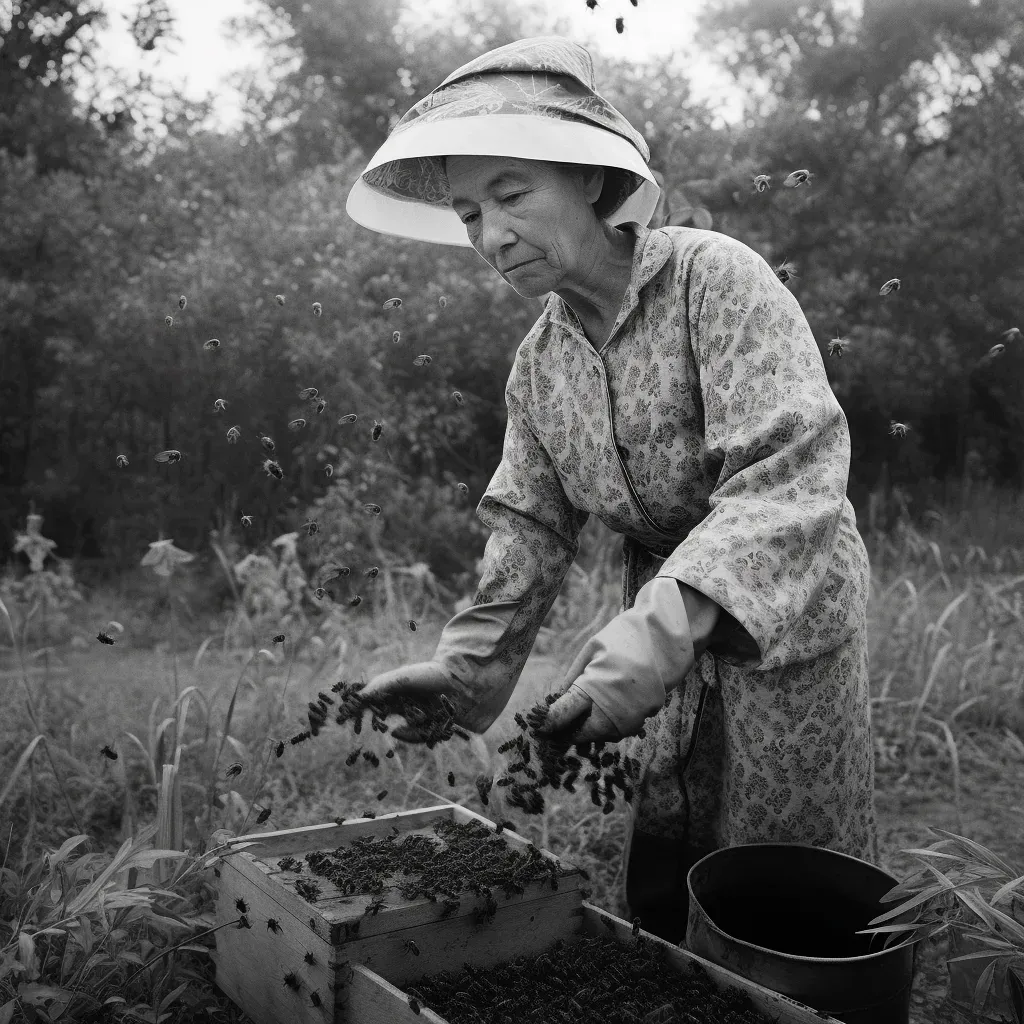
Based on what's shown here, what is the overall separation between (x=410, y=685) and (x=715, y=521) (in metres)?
0.76

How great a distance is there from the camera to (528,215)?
1.95 m

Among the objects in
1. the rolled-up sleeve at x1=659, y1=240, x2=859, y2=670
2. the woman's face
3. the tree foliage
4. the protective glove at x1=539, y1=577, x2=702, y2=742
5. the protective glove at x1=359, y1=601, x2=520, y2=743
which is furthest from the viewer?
the tree foliage

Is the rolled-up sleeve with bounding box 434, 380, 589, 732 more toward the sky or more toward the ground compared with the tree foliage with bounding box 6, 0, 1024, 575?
more toward the ground

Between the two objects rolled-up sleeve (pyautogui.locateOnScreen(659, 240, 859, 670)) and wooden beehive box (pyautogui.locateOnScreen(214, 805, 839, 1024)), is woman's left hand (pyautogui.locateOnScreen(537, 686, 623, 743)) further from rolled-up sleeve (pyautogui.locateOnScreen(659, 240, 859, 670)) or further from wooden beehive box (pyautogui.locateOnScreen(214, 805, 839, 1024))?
wooden beehive box (pyautogui.locateOnScreen(214, 805, 839, 1024))

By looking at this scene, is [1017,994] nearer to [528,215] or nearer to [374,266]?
[528,215]

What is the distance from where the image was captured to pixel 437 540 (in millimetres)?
7566

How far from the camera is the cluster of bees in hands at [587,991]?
167 centimetres

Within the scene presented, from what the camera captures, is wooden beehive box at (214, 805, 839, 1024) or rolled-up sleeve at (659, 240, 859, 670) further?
wooden beehive box at (214, 805, 839, 1024)

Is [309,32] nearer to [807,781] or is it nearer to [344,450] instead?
[344,450]

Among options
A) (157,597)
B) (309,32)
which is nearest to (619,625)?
(157,597)

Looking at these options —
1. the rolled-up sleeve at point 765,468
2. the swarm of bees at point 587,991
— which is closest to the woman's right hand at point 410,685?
the swarm of bees at point 587,991

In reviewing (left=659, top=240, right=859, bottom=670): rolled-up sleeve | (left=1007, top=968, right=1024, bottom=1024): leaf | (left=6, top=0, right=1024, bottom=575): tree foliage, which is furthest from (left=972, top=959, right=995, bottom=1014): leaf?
(left=6, top=0, right=1024, bottom=575): tree foliage

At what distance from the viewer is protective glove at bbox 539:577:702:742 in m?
1.47

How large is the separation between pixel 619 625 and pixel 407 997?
70 centimetres
